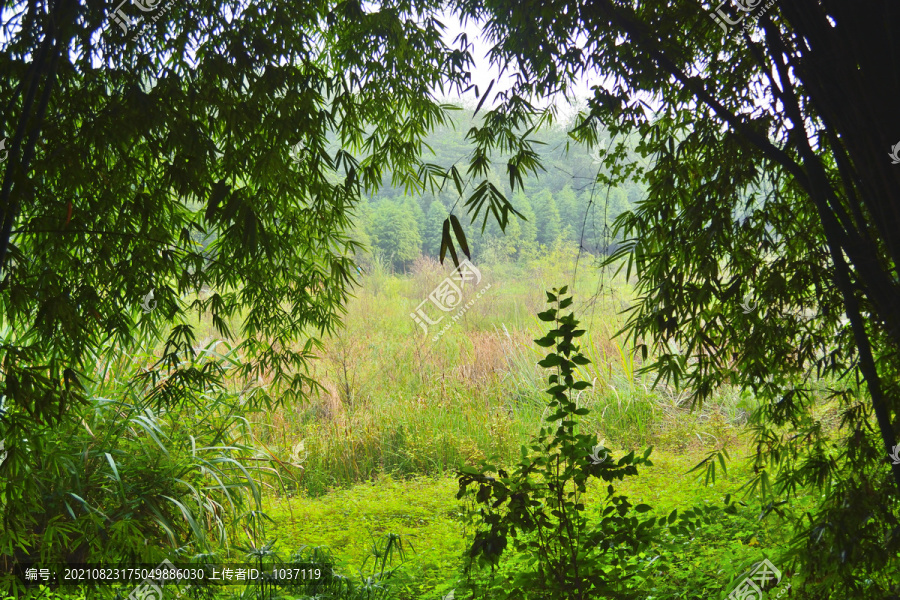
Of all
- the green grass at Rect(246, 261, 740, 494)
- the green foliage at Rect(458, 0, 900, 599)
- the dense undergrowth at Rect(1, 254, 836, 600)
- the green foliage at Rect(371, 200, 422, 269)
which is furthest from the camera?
the green foliage at Rect(371, 200, 422, 269)

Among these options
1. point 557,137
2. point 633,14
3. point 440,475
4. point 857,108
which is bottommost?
point 440,475

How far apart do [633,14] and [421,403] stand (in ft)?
11.2

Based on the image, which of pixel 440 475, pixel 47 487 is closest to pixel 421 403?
pixel 440 475

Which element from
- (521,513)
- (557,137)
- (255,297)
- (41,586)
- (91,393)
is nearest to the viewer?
(521,513)

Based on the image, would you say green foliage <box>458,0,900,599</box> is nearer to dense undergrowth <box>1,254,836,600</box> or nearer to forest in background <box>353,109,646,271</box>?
dense undergrowth <box>1,254,836,600</box>

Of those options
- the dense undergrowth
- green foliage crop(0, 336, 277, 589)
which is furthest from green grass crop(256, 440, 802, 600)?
green foliage crop(0, 336, 277, 589)

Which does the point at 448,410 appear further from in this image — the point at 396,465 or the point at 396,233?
the point at 396,233

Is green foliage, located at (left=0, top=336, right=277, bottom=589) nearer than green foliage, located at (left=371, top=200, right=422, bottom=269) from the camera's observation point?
Yes

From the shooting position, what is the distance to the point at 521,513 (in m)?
1.47

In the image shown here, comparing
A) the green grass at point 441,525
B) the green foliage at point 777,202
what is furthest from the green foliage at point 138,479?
the green foliage at point 777,202

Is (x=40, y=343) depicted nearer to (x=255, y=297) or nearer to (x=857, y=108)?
(x=255, y=297)

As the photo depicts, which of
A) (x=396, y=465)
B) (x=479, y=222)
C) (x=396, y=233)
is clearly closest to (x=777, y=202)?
(x=396, y=465)

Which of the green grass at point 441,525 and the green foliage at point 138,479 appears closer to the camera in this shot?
the green foliage at point 138,479

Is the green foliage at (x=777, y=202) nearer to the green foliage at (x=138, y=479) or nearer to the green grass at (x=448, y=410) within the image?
the green foliage at (x=138, y=479)
